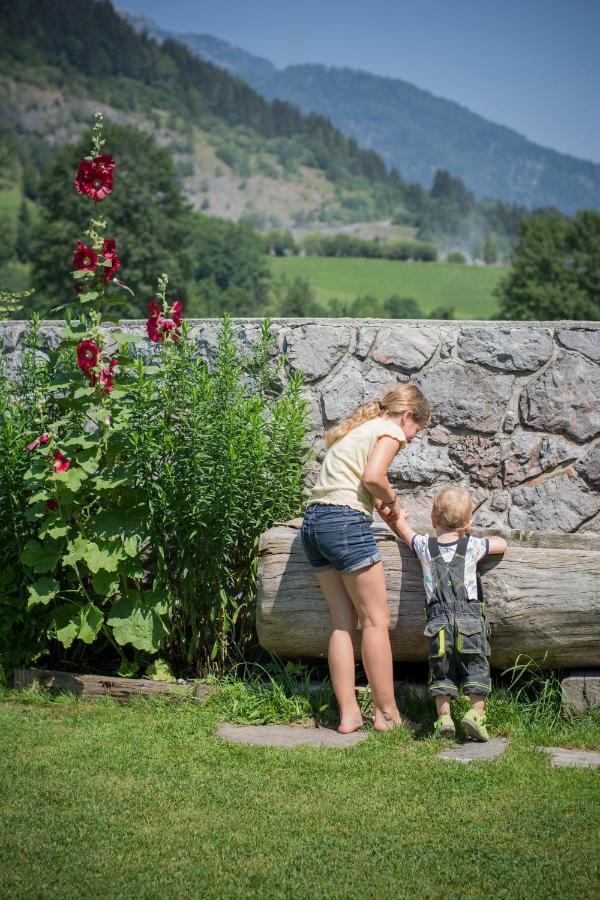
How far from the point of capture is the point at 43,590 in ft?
16.0

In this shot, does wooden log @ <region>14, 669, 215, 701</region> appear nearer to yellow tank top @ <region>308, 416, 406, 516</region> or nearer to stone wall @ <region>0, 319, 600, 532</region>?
yellow tank top @ <region>308, 416, 406, 516</region>

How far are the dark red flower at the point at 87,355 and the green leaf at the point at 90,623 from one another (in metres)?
1.24

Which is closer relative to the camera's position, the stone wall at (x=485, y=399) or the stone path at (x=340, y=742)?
the stone path at (x=340, y=742)

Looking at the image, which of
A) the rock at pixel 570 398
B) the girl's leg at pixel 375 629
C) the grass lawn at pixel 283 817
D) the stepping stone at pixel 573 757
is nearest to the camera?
the grass lawn at pixel 283 817

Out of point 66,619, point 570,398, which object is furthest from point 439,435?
point 66,619

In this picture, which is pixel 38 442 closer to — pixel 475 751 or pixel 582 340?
pixel 475 751

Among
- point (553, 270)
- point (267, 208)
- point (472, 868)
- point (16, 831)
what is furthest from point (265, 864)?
point (267, 208)

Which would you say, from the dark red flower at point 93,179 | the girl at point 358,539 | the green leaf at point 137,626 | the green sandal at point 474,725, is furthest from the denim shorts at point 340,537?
the dark red flower at point 93,179

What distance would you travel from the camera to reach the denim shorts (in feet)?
14.3

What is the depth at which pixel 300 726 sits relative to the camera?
461 centimetres

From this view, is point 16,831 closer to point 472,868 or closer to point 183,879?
point 183,879

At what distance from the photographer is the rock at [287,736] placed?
431 centimetres

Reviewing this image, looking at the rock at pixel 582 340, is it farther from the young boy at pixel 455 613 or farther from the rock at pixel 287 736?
the rock at pixel 287 736

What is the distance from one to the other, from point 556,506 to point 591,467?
301mm
